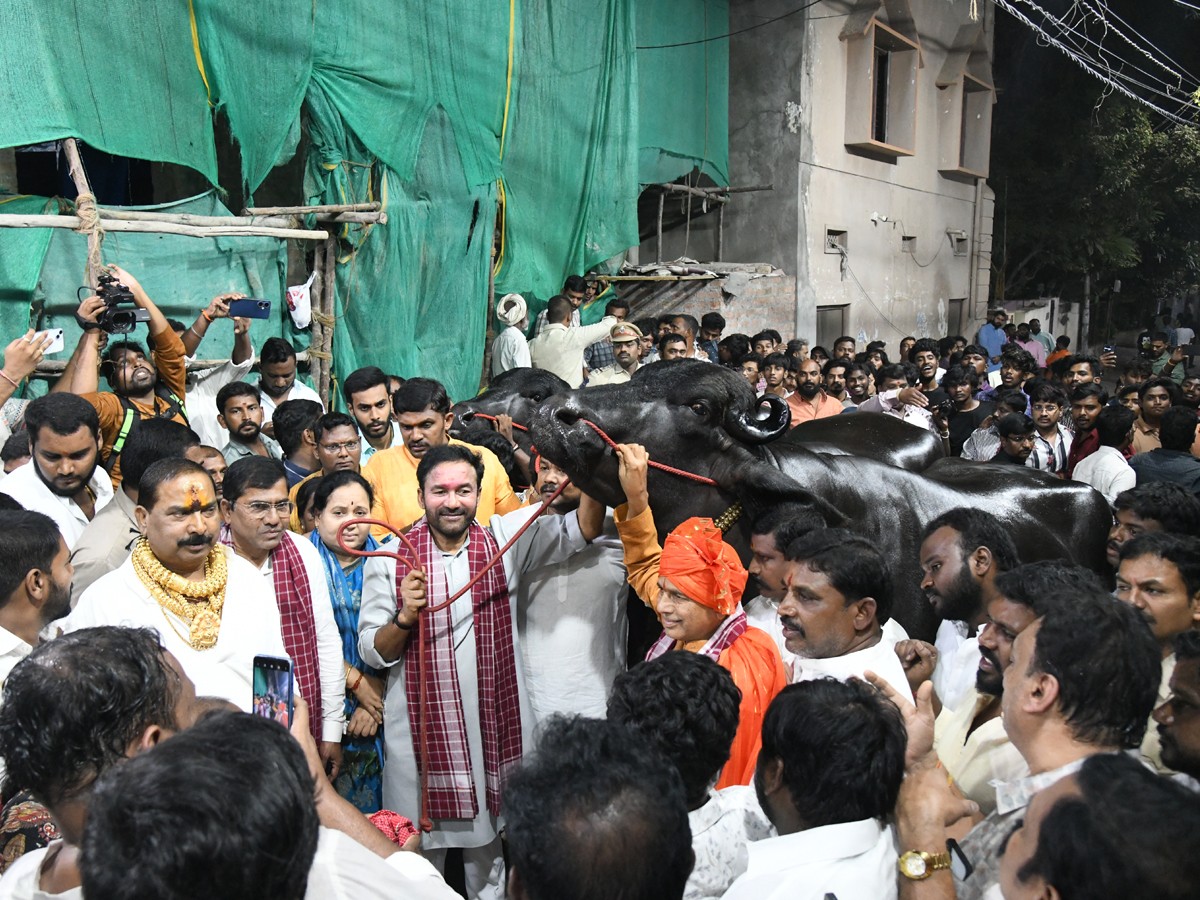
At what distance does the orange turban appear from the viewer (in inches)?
122

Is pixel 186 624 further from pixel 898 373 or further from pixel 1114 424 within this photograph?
pixel 898 373

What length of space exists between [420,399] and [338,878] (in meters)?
3.22

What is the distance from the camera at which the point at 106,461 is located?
5.27 meters

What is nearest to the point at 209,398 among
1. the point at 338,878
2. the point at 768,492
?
the point at 768,492

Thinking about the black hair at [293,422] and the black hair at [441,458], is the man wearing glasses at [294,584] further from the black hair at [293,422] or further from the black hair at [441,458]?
the black hair at [293,422]

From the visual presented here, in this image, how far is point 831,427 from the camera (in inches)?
236

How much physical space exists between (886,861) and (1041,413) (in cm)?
581

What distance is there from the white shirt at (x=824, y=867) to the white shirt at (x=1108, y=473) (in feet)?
14.9

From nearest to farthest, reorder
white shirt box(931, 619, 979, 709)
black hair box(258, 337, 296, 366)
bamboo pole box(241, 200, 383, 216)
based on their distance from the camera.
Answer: white shirt box(931, 619, 979, 709)
black hair box(258, 337, 296, 366)
bamboo pole box(241, 200, 383, 216)

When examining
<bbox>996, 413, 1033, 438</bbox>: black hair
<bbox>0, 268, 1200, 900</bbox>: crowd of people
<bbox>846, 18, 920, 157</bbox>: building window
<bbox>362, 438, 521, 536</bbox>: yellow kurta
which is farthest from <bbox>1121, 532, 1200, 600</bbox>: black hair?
<bbox>846, 18, 920, 157</bbox>: building window

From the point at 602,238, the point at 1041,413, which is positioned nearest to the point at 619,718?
the point at 1041,413

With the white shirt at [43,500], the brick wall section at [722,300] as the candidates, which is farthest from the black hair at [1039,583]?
the brick wall section at [722,300]

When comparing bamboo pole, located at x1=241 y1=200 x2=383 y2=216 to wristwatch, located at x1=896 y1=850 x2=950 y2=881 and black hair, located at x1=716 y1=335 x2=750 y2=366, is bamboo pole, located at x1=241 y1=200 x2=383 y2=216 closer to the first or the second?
black hair, located at x1=716 y1=335 x2=750 y2=366

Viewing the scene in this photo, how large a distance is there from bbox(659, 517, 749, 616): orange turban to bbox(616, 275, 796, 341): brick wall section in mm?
11383
